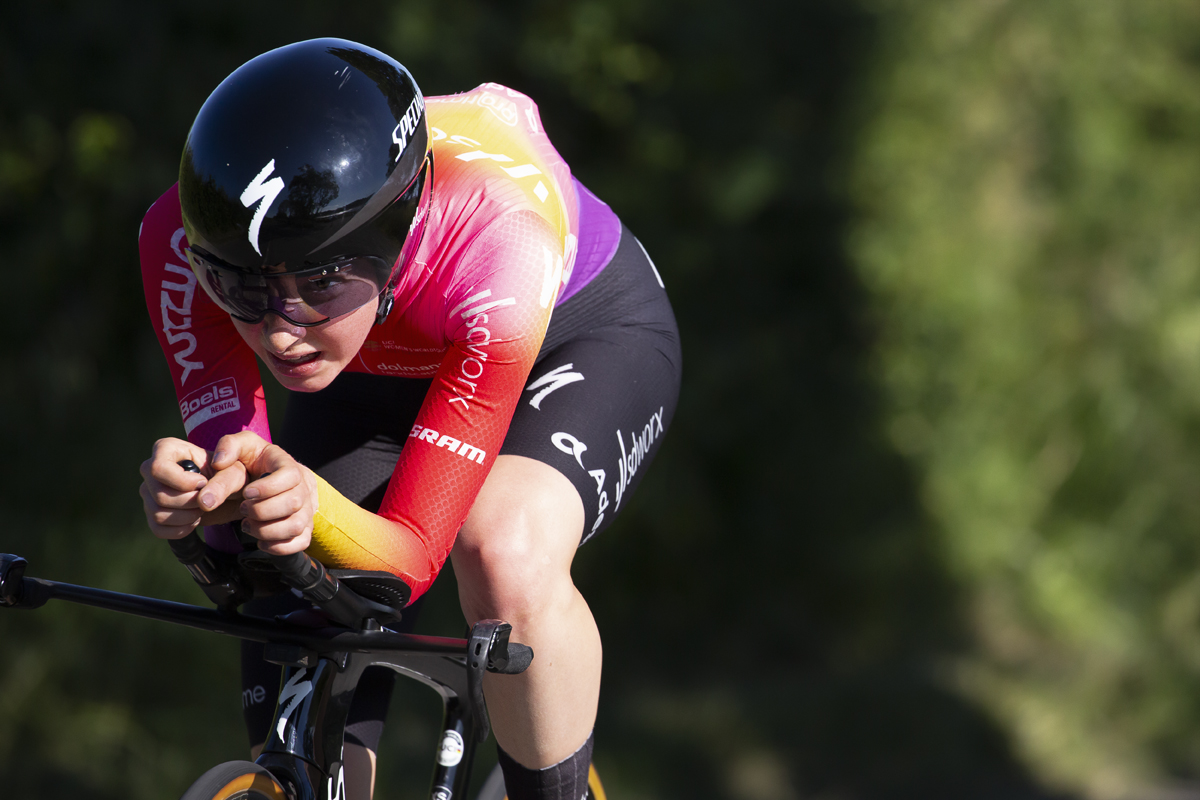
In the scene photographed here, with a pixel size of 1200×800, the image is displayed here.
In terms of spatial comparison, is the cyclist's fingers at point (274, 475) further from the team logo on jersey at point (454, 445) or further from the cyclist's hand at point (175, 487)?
the team logo on jersey at point (454, 445)

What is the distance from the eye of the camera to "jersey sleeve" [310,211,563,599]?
203 cm

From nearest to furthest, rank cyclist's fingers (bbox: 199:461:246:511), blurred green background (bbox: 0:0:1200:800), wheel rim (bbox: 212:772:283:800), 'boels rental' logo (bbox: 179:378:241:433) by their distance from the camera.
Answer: cyclist's fingers (bbox: 199:461:246:511)
wheel rim (bbox: 212:772:283:800)
'boels rental' logo (bbox: 179:378:241:433)
blurred green background (bbox: 0:0:1200:800)

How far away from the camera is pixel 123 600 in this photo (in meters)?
1.93

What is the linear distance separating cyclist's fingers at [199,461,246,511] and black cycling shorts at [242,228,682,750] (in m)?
0.65

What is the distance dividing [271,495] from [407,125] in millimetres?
712

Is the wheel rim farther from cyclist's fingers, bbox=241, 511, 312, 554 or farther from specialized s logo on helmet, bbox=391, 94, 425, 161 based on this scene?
specialized s logo on helmet, bbox=391, 94, 425, 161

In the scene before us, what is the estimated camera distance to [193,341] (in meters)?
2.32

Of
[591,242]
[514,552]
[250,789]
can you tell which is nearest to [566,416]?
[514,552]

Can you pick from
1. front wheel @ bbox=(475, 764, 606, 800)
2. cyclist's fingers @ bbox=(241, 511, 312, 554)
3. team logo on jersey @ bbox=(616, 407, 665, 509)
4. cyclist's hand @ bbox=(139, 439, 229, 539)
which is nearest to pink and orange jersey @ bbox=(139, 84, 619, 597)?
cyclist's fingers @ bbox=(241, 511, 312, 554)

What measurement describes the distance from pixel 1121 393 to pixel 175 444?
674 centimetres

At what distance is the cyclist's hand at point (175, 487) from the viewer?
1732 millimetres

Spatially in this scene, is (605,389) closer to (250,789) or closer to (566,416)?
(566,416)

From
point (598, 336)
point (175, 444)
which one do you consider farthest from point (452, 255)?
point (175, 444)

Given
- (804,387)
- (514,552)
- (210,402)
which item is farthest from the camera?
(804,387)
